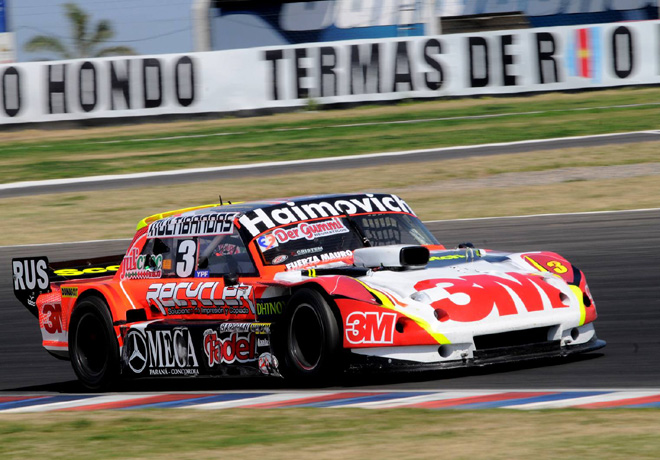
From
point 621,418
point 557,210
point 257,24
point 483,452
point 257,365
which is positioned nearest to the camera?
point 483,452

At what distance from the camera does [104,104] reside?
84.8 feet

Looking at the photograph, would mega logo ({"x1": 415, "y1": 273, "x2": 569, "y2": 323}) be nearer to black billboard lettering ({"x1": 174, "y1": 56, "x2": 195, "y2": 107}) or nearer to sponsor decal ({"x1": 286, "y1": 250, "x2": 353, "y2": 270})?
sponsor decal ({"x1": 286, "y1": 250, "x2": 353, "y2": 270})

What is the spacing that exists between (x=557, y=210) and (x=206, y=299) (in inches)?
320

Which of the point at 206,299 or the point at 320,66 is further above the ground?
the point at 320,66

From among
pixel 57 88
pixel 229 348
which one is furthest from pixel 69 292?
pixel 57 88

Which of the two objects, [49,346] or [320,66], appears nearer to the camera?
[49,346]

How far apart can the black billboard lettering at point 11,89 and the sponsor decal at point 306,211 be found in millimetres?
19092

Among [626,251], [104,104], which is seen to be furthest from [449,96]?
[626,251]

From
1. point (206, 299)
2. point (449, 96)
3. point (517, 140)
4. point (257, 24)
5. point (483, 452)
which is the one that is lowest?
point (483, 452)

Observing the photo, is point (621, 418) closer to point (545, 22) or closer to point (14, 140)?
point (14, 140)

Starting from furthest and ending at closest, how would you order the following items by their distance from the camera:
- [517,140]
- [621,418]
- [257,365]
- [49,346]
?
[517,140] < [49,346] < [257,365] < [621,418]

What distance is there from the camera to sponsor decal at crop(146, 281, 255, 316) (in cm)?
699

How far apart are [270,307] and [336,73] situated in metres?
19.3

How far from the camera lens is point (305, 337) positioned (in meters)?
6.58
